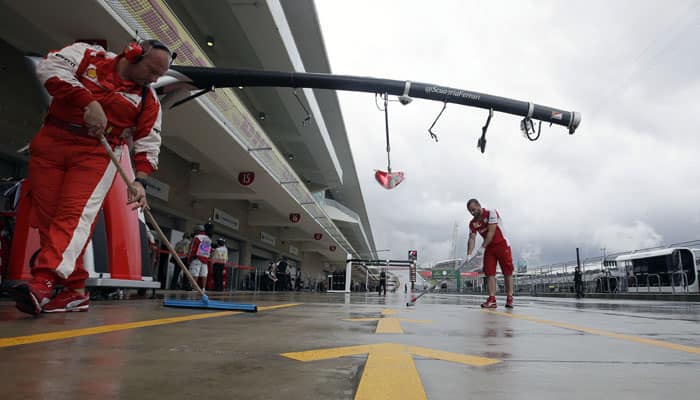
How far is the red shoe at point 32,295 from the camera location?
268cm

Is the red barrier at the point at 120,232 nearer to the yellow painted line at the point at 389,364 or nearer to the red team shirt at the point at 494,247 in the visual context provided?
the yellow painted line at the point at 389,364

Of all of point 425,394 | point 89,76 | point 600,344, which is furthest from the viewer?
point 89,76

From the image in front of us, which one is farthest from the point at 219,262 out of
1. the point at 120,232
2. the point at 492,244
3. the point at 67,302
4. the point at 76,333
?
the point at 76,333

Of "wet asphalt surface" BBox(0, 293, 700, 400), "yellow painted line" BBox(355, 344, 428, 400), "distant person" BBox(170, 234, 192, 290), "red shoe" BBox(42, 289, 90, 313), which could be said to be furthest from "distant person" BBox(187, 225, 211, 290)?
"yellow painted line" BBox(355, 344, 428, 400)

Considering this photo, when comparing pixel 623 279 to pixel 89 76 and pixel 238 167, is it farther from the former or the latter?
pixel 89 76

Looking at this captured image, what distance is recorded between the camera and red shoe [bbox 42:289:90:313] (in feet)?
9.87

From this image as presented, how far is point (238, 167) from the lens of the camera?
1387 centimetres

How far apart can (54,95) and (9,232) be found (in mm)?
3302

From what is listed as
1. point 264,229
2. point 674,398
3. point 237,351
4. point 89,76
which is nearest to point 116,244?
point 89,76

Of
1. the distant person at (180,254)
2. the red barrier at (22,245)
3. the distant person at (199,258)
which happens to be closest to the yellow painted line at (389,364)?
the red barrier at (22,245)

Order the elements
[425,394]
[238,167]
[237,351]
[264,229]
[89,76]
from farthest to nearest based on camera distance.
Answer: [264,229]
[238,167]
[89,76]
[237,351]
[425,394]

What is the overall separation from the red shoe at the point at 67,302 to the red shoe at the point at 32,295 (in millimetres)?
161

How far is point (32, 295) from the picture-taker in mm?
2699

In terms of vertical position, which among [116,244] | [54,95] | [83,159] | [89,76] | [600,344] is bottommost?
[600,344]
